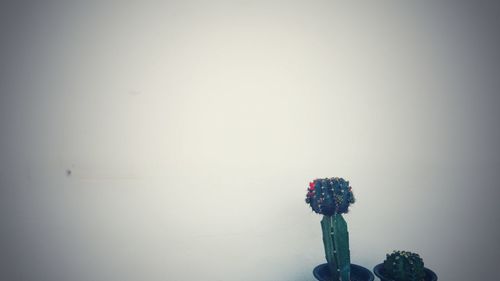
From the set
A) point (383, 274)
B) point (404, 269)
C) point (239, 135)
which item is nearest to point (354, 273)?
point (383, 274)

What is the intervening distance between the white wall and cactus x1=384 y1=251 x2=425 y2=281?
392 mm

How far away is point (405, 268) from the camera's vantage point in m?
1.03

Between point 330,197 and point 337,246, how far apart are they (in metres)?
0.20

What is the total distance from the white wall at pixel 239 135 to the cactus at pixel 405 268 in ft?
1.29

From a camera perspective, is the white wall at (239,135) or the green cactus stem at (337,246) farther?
the white wall at (239,135)

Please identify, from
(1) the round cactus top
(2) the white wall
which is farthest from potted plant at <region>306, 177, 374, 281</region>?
(2) the white wall

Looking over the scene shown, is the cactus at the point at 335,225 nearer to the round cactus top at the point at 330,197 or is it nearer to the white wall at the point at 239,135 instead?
the round cactus top at the point at 330,197

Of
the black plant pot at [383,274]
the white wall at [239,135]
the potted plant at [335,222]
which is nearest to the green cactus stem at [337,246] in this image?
the potted plant at [335,222]

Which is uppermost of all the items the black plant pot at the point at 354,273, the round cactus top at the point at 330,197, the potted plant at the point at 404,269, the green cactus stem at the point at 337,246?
the round cactus top at the point at 330,197

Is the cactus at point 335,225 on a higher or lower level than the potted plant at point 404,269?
higher

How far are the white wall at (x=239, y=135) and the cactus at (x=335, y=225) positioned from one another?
0.33 m

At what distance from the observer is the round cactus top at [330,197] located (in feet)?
3.47

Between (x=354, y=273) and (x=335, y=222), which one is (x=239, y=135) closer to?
(x=335, y=222)

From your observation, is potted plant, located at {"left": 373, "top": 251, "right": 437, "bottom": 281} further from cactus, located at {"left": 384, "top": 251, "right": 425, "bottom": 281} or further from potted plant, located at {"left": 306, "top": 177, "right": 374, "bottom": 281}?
potted plant, located at {"left": 306, "top": 177, "right": 374, "bottom": 281}
